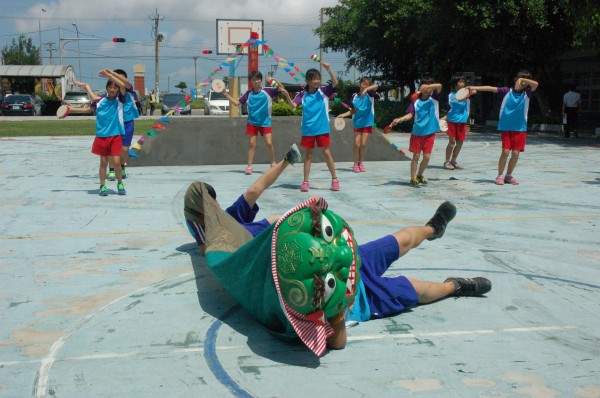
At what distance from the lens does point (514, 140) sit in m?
10.2

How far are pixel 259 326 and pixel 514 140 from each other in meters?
7.45

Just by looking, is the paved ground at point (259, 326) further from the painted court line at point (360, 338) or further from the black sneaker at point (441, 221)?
the black sneaker at point (441, 221)

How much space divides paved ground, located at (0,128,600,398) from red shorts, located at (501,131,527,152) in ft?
6.28

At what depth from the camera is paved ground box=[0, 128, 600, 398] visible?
3234 millimetres

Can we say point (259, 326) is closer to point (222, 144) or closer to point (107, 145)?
point (107, 145)

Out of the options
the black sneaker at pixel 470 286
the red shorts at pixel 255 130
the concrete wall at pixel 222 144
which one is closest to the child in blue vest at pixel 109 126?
the red shorts at pixel 255 130

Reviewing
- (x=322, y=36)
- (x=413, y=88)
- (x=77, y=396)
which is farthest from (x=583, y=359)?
(x=322, y=36)

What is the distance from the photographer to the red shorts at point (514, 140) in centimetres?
1021

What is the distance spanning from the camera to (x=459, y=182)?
10.4m

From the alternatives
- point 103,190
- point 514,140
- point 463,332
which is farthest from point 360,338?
point 514,140

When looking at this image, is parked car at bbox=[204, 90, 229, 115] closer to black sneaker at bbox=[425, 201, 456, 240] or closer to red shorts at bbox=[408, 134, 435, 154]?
red shorts at bbox=[408, 134, 435, 154]

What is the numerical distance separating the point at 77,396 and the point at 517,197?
7.12m

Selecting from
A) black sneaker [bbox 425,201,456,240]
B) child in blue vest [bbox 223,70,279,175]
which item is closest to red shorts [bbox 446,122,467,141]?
child in blue vest [bbox 223,70,279,175]

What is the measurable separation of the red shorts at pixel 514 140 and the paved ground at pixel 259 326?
1914 millimetres
